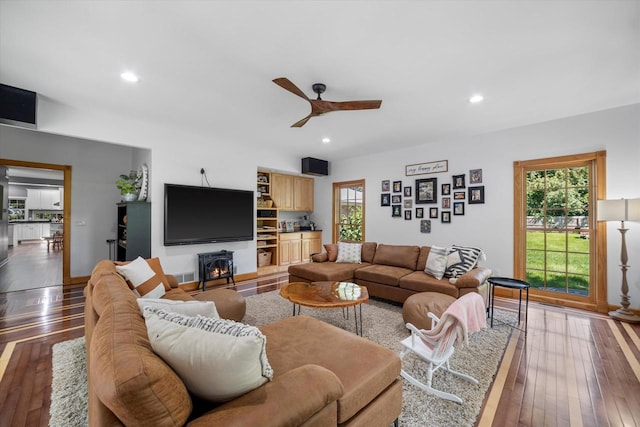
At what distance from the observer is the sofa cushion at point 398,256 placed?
4.34 meters

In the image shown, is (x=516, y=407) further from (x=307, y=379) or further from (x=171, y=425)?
(x=171, y=425)

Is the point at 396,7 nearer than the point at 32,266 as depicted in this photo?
Yes

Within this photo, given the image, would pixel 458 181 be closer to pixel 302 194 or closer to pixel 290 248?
pixel 302 194

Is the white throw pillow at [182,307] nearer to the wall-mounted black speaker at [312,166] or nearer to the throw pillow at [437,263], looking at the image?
the throw pillow at [437,263]

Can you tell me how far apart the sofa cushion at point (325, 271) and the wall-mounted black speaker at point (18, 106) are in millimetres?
3814

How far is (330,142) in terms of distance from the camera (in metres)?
5.21

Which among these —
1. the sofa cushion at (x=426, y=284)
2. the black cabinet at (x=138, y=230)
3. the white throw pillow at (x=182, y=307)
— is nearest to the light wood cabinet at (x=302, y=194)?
Answer: the black cabinet at (x=138, y=230)

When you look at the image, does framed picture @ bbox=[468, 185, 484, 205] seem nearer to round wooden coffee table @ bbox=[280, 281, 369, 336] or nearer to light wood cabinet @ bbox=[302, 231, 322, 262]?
round wooden coffee table @ bbox=[280, 281, 369, 336]

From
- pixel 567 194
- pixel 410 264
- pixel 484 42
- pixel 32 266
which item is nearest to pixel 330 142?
pixel 410 264

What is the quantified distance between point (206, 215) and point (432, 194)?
164 inches

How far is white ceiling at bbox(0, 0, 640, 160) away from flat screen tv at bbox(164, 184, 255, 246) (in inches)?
51.8

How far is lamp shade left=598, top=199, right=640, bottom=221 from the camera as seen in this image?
3.12 metres

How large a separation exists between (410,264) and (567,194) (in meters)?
2.47

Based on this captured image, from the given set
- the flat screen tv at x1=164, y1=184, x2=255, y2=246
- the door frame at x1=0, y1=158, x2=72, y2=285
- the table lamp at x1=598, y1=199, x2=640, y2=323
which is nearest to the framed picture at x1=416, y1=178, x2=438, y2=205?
the table lamp at x1=598, y1=199, x2=640, y2=323
